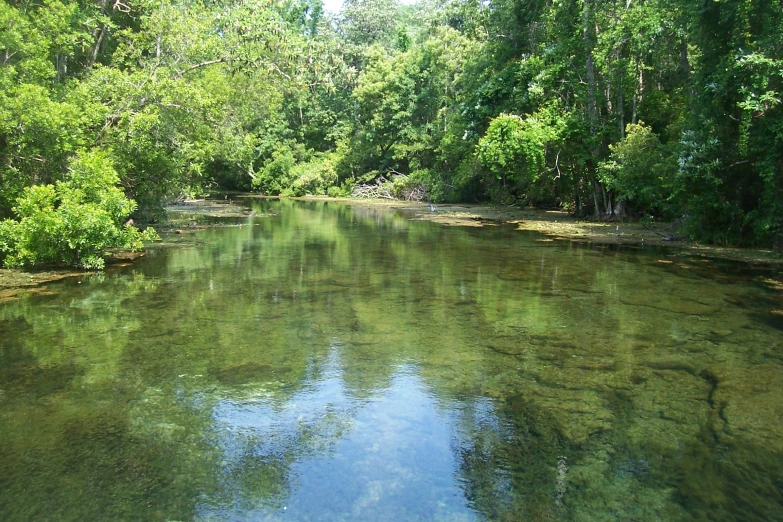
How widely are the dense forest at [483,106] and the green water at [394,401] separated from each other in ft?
10.9

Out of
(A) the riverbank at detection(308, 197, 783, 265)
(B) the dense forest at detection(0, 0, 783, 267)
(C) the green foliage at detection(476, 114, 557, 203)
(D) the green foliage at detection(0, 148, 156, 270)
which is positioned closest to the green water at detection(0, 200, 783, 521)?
(D) the green foliage at detection(0, 148, 156, 270)

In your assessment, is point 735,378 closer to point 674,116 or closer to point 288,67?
point 288,67

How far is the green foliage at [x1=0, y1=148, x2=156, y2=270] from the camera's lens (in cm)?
1094

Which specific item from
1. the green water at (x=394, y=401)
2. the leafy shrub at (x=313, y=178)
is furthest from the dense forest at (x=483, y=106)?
the leafy shrub at (x=313, y=178)

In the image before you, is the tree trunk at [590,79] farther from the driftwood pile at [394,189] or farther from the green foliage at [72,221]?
the green foliage at [72,221]

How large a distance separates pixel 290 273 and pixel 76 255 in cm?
439

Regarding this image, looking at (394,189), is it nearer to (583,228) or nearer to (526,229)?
(526,229)

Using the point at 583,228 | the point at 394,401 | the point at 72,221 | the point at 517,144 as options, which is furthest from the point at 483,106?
the point at 394,401

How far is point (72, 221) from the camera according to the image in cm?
1089

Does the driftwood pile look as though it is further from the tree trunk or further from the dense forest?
the tree trunk

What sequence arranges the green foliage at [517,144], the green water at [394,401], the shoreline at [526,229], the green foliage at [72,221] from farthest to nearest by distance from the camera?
1. the green foliage at [517,144]
2. the shoreline at [526,229]
3. the green foliage at [72,221]
4. the green water at [394,401]

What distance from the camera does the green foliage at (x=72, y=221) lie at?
10.9 m

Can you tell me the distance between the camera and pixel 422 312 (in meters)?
8.95

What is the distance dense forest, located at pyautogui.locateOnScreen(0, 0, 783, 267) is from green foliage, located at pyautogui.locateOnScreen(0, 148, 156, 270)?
1.6 inches
